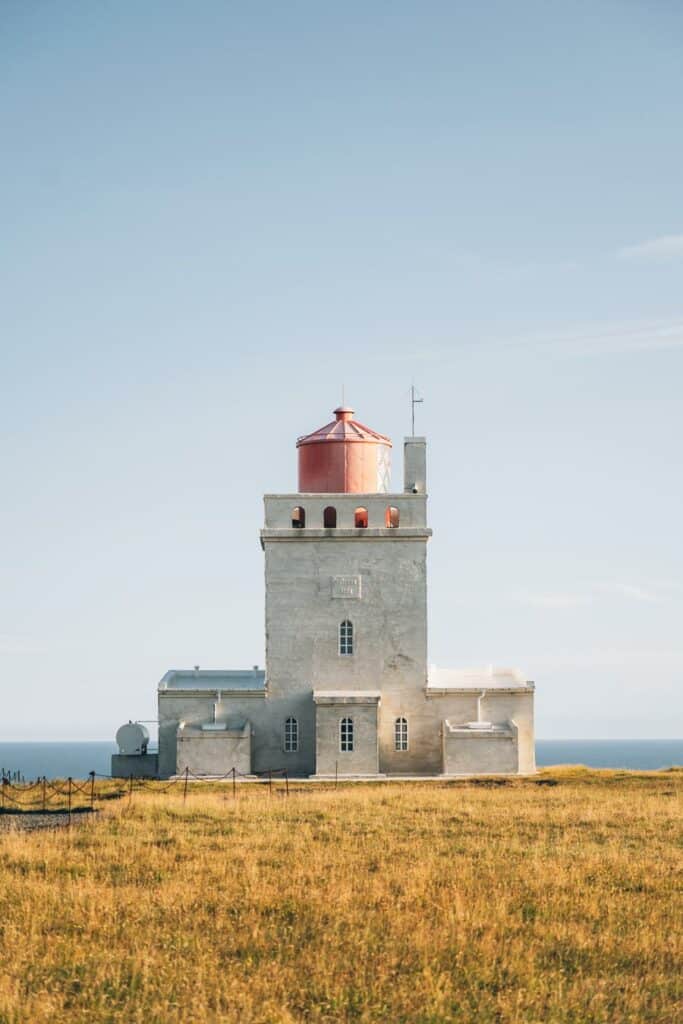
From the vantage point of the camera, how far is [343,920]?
16.5m

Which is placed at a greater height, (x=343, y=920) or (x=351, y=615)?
(x=351, y=615)

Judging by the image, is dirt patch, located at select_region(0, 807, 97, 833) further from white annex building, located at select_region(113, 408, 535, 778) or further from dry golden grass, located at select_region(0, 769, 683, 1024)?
white annex building, located at select_region(113, 408, 535, 778)

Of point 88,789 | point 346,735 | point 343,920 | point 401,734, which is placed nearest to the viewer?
point 343,920

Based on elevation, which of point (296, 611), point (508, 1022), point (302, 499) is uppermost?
point (302, 499)

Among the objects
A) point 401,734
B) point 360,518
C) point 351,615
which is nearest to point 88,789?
point 351,615

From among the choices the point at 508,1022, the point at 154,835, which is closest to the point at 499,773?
the point at 154,835

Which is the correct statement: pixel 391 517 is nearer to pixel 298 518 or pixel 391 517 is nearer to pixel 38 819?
pixel 298 518

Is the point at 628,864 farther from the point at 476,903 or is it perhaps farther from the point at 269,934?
the point at 269,934

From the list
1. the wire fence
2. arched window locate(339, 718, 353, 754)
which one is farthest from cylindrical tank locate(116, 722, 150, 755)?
arched window locate(339, 718, 353, 754)

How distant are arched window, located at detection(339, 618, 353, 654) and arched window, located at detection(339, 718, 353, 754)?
2.33 metres

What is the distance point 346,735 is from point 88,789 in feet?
29.0

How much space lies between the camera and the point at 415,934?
51.1 ft

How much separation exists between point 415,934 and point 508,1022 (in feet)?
9.74

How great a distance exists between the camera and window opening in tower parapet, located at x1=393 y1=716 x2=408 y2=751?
44.4 m
